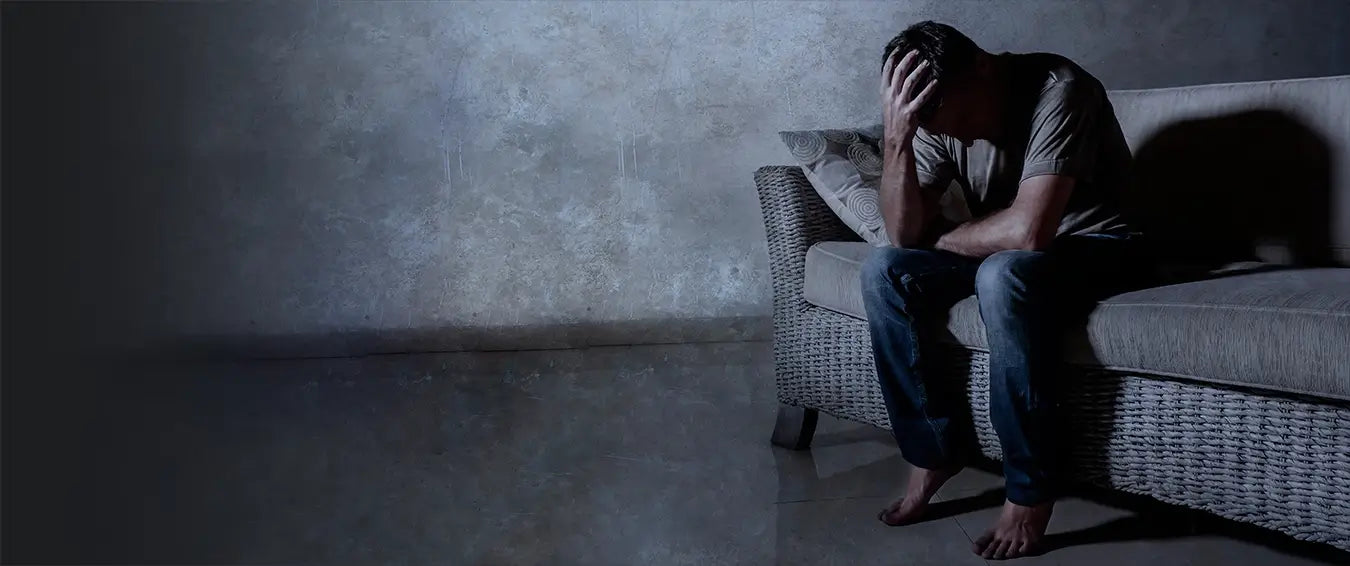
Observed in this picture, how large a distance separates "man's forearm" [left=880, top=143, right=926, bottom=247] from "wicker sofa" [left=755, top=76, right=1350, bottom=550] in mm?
134

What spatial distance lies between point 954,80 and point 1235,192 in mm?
667

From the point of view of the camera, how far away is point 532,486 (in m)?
2.02

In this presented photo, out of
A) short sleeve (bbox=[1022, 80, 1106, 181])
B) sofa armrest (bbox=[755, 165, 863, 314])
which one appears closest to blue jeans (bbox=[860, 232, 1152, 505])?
short sleeve (bbox=[1022, 80, 1106, 181])

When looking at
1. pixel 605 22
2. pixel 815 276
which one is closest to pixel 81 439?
pixel 815 276

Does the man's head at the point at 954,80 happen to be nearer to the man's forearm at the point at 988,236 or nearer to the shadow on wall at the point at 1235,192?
the man's forearm at the point at 988,236

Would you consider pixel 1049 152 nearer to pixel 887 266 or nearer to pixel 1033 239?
pixel 1033 239

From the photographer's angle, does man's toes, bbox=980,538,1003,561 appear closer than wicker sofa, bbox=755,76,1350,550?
No

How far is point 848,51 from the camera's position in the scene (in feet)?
10.9

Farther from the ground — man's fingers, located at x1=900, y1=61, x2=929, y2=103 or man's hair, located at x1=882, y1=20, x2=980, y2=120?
man's hair, located at x1=882, y1=20, x2=980, y2=120

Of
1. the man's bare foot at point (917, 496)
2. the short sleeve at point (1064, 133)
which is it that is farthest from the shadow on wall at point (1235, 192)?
the man's bare foot at point (917, 496)

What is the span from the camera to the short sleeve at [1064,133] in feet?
5.25

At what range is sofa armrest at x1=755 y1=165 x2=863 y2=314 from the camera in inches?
83.9

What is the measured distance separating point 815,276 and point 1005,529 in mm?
658

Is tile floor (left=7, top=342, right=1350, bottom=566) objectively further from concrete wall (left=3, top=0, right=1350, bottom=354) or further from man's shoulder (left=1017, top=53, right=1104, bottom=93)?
man's shoulder (left=1017, top=53, right=1104, bottom=93)
